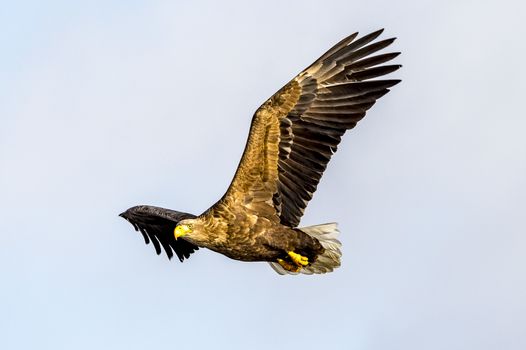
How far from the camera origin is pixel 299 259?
16891 millimetres

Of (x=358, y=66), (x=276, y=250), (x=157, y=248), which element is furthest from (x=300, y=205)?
(x=157, y=248)

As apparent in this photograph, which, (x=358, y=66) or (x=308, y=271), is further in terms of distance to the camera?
(x=308, y=271)

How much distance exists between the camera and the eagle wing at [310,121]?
16.2 meters

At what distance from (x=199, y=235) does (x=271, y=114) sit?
64.6 inches

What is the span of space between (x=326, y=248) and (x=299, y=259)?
686 millimetres

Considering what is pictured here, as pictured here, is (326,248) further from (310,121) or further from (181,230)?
(181,230)

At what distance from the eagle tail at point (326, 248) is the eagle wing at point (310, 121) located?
2.77 feet

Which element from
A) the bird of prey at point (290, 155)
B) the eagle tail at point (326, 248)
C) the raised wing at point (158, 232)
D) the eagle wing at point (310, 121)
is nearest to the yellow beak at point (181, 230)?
the bird of prey at point (290, 155)

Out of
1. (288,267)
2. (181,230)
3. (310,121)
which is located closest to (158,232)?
(288,267)

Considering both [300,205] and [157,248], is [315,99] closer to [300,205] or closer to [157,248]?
[300,205]

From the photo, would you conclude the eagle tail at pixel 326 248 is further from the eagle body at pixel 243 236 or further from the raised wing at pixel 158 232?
the raised wing at pixel 158 232

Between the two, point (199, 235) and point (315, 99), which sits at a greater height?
point (315, 99)

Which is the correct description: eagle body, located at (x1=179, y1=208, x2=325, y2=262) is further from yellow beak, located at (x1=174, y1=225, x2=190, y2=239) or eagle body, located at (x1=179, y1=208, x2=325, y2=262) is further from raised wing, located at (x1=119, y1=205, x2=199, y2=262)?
raised wing, located at (x1=119, y1=205, x2=199, y2=262)

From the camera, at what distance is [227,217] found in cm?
1625
